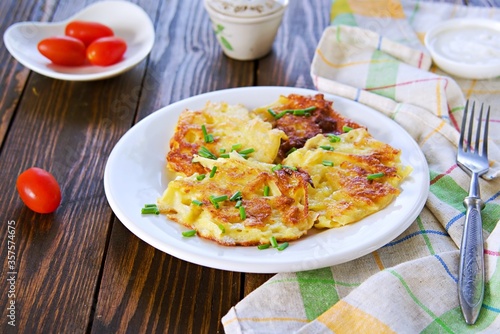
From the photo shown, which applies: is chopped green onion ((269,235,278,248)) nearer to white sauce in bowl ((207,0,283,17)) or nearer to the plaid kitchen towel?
the plaid kitchen towel

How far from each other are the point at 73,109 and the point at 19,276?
123cm

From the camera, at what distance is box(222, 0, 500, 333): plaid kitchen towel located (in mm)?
2137

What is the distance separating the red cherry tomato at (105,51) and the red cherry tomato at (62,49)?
0.06 m

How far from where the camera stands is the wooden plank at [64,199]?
90.7 inches

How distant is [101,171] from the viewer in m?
2.99

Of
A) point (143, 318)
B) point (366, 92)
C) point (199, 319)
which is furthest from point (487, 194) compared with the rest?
point (143, 318)

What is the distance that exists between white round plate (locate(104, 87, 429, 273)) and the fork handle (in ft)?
0.64

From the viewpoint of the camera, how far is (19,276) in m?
2.41

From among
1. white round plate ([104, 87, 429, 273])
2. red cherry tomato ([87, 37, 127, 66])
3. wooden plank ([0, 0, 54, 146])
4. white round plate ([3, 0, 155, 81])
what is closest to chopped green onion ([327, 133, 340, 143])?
white round plate ([104, 87, 429, 273])

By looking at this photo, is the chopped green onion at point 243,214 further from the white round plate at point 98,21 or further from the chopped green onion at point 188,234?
the white round plate at point 98,21

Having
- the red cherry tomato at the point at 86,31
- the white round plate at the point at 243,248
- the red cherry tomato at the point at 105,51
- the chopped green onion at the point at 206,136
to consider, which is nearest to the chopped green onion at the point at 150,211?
the white round plate at the point at 243,248

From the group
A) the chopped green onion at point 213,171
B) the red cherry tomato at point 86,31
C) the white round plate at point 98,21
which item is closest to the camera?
the chopped green onion at point 213,171

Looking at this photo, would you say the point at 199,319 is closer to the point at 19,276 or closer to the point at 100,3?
the point at 19,276

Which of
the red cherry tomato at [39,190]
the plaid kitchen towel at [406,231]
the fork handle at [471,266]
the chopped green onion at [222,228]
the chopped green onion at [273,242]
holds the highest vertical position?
the chopped green onion at [273,242]
